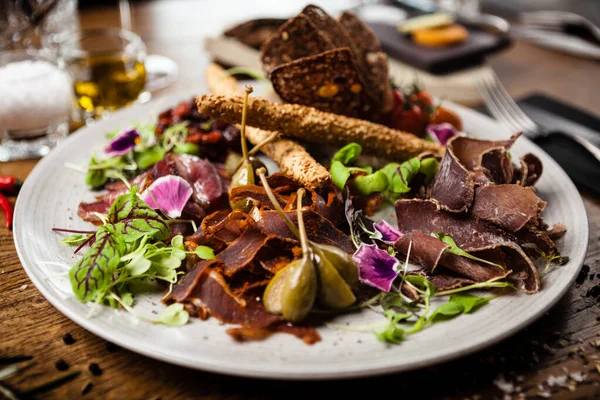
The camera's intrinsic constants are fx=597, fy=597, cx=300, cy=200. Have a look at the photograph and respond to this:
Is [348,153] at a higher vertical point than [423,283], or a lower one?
higher

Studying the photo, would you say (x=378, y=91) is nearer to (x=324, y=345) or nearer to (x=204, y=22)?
(x=324, y=345)

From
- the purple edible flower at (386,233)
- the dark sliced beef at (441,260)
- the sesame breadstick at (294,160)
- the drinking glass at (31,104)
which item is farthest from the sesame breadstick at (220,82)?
the dark sliced beef at (441,260)

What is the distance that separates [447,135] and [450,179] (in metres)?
0.85

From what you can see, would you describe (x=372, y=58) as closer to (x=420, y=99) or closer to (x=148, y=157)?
(x=420, y=99)

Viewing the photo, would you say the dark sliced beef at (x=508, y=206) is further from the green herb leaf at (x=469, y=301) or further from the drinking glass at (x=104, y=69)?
the drinking glass at (x=104, y=69)

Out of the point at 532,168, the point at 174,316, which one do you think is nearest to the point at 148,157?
the point at 174,316

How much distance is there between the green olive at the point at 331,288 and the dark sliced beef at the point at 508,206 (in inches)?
21.0

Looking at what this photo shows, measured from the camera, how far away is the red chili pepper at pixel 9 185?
7.97 ft

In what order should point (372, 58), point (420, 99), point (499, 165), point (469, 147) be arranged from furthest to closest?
point (420, 99) < point (372, 58) < point (469, 147) < point (499, 165)

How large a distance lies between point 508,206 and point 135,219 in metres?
1.15

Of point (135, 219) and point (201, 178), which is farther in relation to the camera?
point (201, 178)

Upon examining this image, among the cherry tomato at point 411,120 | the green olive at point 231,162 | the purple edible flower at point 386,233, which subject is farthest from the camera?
the cherry tomato at point 411,120

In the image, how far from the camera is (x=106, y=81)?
3.10 metres

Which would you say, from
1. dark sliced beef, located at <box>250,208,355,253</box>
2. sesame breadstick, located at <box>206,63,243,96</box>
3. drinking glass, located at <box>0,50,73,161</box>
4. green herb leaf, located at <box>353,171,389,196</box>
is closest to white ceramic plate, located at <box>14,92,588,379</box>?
dark sliced beef, located at <box>250,208,355,253</box>
